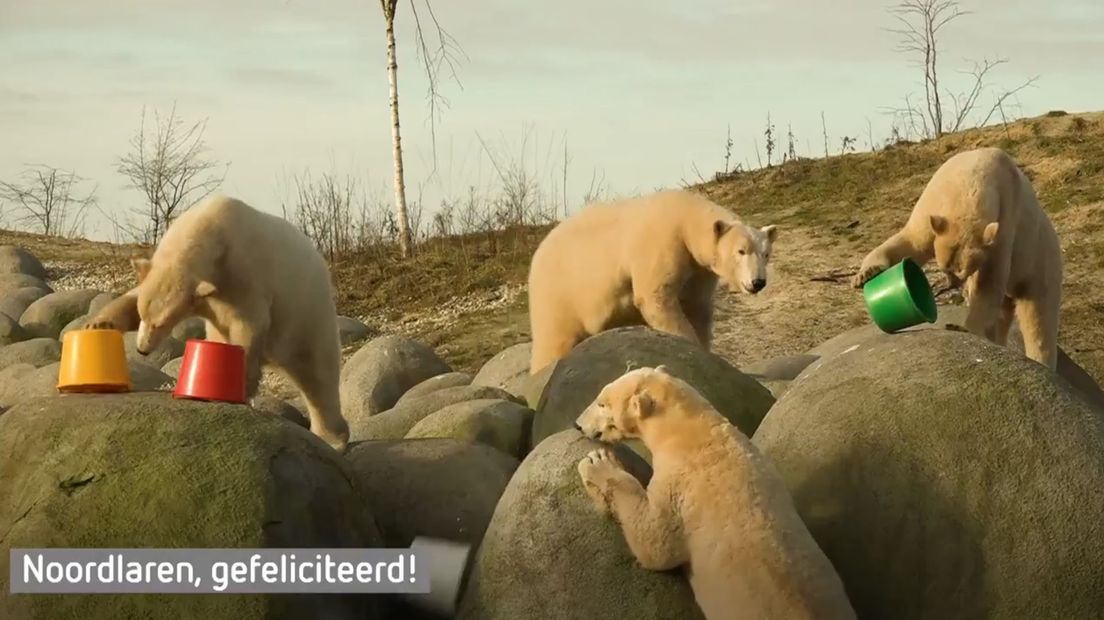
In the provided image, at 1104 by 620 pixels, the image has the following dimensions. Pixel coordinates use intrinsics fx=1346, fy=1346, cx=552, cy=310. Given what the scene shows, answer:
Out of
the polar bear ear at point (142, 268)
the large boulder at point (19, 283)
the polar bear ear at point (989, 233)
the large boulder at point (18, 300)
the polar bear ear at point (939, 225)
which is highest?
the polar bear ear at point (142, 268)

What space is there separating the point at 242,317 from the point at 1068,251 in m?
10.8

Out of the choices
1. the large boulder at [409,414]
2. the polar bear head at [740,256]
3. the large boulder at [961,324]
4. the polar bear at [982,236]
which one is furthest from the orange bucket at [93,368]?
the large boulder at [961,324]

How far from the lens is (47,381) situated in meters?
10.5

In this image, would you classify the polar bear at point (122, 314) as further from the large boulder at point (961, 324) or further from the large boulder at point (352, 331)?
the large boulder at point (352, 331)

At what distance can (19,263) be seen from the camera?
24.6 m

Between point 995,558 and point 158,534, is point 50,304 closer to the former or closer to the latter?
point 158,534

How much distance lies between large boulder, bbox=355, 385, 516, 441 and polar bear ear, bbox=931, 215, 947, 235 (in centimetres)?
289

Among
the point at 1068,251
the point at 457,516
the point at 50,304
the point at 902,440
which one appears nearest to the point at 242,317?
the point at 457,516

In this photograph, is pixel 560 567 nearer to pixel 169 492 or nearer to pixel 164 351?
pixel 169 492

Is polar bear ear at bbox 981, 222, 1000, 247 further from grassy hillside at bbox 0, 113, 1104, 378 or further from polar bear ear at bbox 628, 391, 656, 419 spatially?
grassy hillside at bbox 0, 113, 1104, 378

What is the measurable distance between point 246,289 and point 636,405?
350 cm

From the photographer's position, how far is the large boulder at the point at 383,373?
39.3 feet

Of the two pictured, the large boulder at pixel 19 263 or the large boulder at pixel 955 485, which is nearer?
the large boulder at pixel 955 485

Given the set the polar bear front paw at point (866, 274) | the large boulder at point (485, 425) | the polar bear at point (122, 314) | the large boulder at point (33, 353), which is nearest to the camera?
the polar bear front paw at point (866, 274)
